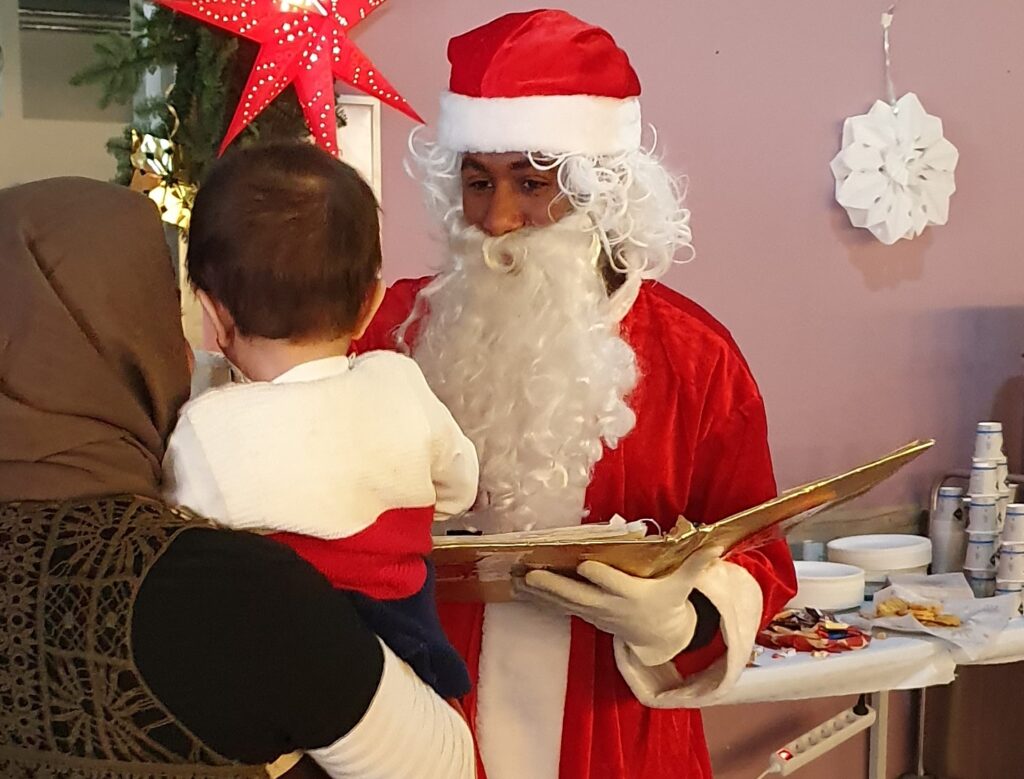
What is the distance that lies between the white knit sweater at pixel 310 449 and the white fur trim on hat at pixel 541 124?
1.85 feet

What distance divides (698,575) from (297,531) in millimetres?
532

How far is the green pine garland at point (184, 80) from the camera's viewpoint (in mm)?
1444

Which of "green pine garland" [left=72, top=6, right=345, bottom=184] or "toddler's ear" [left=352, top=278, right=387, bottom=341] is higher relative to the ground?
"green pine garland" [left=72, top=6, right=345, bottom=184]

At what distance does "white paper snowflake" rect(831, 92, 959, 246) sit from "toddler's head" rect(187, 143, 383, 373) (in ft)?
5.63

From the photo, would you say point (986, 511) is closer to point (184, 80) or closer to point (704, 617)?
point (704, 617)

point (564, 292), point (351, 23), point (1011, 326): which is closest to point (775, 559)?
point (564, 292)

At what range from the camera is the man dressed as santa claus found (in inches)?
52.9

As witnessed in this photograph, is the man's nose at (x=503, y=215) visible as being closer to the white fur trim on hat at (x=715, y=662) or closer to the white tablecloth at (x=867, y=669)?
the white fur trim on hat at (x=715, y=662)

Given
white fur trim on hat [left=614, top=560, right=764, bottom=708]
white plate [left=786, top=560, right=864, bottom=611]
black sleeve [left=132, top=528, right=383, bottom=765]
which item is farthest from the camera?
white plate [left=786, top=560, right=864, bottom=611]

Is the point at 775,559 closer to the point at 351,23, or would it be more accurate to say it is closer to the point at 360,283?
the point at 360,283

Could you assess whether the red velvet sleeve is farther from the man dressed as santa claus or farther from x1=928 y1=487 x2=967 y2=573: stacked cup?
x1=928 y1=487 x2=967 y2=573: stacked cup

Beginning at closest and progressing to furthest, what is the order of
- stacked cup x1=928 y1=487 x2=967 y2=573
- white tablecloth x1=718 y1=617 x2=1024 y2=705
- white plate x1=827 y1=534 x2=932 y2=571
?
white tablecloth x1=718 y1=617 x2=1024 y2=705
white plate x1=827 y1=534 x2=932 y2=571
stacked cup x1=928 y1=487 x2=967 y2=573

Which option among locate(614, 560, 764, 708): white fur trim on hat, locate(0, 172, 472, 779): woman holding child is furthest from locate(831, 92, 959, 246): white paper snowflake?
locate(0, 172, 472, 779): woman holding child

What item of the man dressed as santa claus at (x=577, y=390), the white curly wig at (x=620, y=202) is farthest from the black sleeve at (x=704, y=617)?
the white curly wig at (x=620, y=202)
